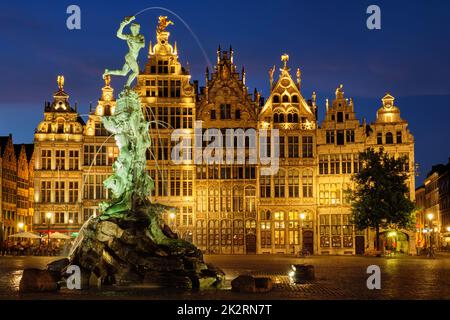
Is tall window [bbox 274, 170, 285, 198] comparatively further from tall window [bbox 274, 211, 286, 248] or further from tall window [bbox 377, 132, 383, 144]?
tall window [bbox 377, 132, 383, 144]

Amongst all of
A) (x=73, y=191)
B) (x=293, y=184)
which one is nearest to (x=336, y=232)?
(x=293, y=184)

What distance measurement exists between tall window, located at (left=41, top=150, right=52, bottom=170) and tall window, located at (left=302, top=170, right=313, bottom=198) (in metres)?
25.6

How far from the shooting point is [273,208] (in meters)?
70.2

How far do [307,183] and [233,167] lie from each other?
7612 mm

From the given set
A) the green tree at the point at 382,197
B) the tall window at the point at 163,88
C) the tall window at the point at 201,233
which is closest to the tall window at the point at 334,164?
the green tree at the point at 382,197

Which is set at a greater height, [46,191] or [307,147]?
[307,147]

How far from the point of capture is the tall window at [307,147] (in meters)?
70.9

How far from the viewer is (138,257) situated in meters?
28.5

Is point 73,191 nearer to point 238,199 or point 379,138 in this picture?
point 238,199

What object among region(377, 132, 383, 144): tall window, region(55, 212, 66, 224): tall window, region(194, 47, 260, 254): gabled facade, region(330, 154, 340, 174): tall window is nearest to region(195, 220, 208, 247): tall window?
region(194, 47, 260, 254): gabled facade

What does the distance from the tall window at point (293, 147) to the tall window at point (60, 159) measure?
2281 centimetres

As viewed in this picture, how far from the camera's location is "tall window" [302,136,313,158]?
2793 inches
